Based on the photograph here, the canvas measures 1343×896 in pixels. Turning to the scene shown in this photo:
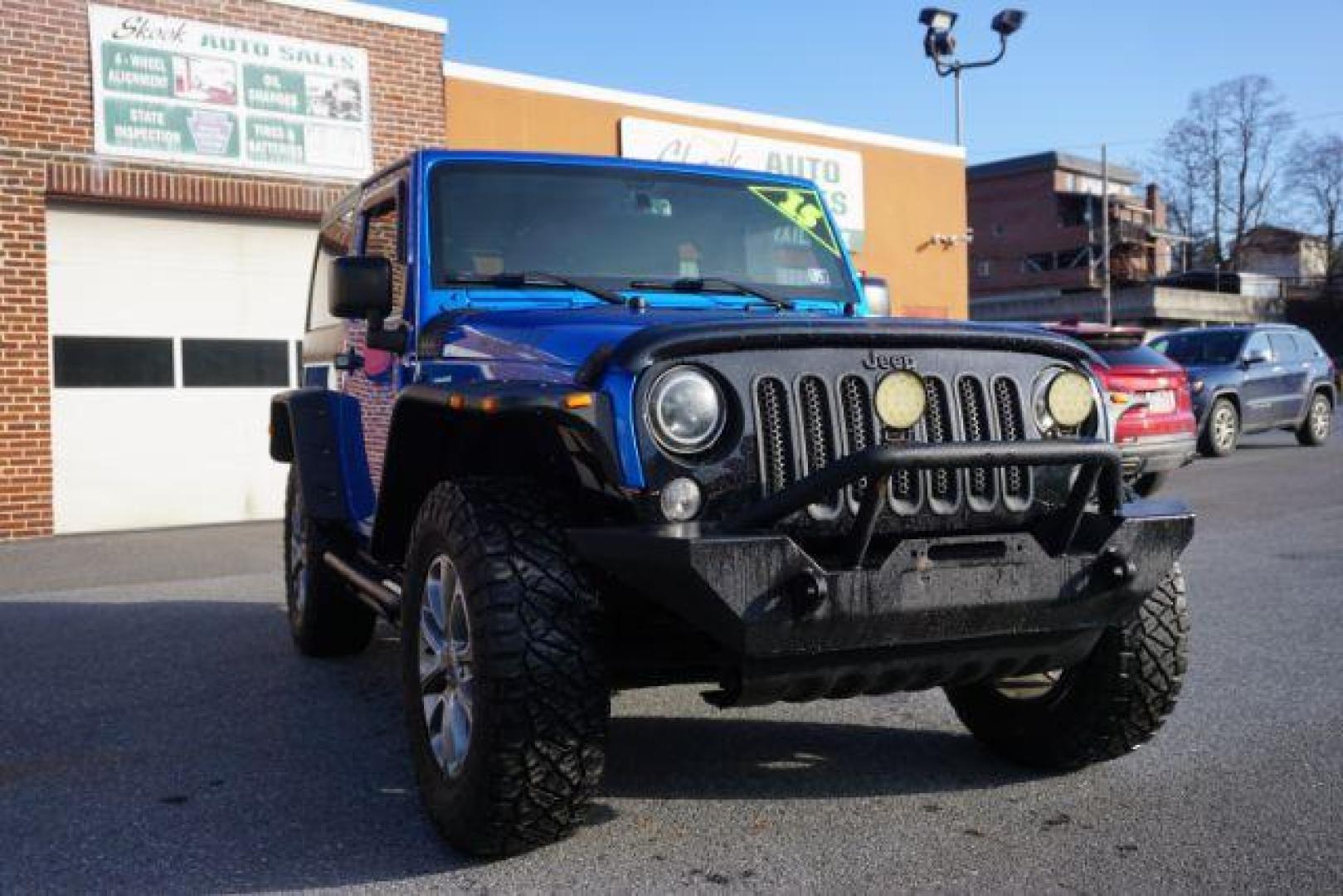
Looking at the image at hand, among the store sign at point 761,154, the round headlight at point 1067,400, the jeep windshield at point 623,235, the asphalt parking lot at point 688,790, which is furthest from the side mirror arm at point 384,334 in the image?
the store sign at point 761,154

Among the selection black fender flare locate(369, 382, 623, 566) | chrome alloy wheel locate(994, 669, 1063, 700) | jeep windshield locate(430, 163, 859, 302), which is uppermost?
jeep windshield locate(430, 163, 859, 302)

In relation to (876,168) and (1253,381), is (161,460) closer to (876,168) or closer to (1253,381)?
(876,168)

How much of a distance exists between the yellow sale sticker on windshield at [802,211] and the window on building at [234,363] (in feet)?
28.3

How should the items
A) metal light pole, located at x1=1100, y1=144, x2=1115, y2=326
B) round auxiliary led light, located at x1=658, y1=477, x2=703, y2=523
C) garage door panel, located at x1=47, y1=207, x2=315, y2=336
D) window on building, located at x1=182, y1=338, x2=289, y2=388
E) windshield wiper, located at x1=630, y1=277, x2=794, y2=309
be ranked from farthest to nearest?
metal light pole, located at x1=1100, y1=144, x2=1115, y2=326, window on building, located at x1=182, y1=338, x2=289, y2=388, garage door panel, located at x1=47, y1=207, x2=315, y2=336, windshield wiper, located at x1=630, y1=277, x2=794, y2=309, round auxiliary led light, located at x1=658, y1=477, x2=703, y2=523

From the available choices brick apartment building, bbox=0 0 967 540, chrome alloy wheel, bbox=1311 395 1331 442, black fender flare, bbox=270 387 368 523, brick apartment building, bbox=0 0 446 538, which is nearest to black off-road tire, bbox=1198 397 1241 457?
chrome alloy wheel, bbox=1311 395 1331 442

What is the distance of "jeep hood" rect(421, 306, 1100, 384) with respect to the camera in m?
3.16

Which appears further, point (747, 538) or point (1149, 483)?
point (1149, 483)

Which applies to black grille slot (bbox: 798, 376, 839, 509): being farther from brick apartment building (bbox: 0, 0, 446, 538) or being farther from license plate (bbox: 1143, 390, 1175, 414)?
brick apartment building (bbox: 0, 0, 446, 538)

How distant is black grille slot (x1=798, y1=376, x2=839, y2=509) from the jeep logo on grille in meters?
0.15

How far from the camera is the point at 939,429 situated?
338 cm

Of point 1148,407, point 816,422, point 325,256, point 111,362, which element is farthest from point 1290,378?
point 816,422

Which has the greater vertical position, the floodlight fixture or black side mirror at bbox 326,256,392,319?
the floodlight fixture

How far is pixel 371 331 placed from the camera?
4.50 metres

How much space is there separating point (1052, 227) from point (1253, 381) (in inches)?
1781
